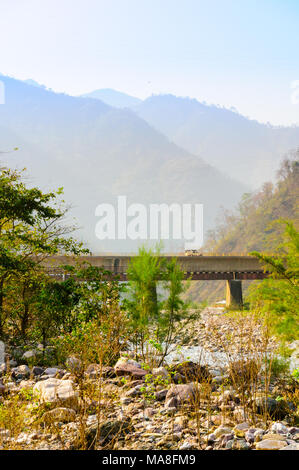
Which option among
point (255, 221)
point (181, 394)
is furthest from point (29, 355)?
point (255, 221)

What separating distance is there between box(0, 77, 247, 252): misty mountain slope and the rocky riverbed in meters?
122

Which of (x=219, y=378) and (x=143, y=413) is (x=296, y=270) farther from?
(x=143, y=413)

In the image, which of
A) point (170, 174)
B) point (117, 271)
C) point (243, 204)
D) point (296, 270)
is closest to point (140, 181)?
point (170, 174)

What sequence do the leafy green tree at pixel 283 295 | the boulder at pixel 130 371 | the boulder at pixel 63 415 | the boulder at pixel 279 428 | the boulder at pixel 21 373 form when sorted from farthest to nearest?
the leafy green tree at pixel 283 295
the boulder at pixel 21 373
the boulder at pixel 130 371
the boulder at pixel 63 415
the boulder at pixel 279 428

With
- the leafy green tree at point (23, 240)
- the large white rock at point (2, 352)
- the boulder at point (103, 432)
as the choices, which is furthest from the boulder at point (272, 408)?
the leafy green tree at point (23, 240)

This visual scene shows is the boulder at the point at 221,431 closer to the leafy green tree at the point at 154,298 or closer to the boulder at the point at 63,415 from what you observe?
the boulder at the point at 63,415

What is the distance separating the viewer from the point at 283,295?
7602 millimetres

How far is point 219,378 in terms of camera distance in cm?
657

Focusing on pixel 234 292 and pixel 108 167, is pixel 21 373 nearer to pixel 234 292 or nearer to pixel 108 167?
pixel 234 292

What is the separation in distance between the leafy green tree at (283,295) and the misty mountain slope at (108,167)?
11991 cm

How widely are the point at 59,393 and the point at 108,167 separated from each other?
537 feet

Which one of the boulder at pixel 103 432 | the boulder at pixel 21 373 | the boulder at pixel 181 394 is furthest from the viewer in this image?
the boulder at pixel 21 373

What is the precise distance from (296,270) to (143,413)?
13.3 feet

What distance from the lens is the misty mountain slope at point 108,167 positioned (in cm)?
14812
